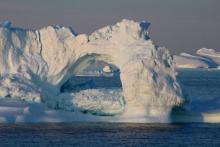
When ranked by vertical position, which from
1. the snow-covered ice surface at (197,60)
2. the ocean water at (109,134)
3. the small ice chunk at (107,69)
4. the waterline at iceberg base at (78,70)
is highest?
the snow-covered ice surface at (197,60)

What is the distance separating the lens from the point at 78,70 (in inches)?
1583

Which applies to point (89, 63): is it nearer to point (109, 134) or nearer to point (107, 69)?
point (109, 134)

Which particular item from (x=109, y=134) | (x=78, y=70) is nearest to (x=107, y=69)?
(x=78, y=70)

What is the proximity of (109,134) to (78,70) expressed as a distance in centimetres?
713

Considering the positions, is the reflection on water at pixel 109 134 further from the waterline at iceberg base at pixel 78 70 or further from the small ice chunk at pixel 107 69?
the small ice chunk at pixel 107 69

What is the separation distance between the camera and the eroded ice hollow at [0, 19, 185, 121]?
119ft

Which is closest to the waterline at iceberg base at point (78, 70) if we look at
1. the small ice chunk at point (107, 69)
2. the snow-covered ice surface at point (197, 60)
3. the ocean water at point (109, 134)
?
the ocean water at point (109, 134)

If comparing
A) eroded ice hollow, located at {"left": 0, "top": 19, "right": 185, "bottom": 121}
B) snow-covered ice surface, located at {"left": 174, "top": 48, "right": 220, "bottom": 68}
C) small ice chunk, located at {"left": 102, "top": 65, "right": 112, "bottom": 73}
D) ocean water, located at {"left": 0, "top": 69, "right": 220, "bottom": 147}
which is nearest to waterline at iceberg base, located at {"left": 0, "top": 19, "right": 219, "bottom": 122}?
eroded ice hollow, located at {"left": 0, "top": 19, "right": 185, "bottom": 121}

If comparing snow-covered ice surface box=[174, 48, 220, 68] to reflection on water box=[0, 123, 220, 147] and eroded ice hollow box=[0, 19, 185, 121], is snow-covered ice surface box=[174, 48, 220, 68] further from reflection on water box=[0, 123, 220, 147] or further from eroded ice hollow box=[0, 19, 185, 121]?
reflection on water box=[0, 123, 220, 147]

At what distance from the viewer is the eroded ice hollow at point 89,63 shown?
36281 millimetres

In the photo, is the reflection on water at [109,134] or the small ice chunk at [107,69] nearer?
the reflection on water at [109,134]

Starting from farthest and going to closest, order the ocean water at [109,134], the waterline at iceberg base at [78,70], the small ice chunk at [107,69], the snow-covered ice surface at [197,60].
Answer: the snow-covered ice surface at [197,60]
the small ice chunk at [107,69]
the waterline at iceberg base at [78,70]
the ocean water at [109,134]

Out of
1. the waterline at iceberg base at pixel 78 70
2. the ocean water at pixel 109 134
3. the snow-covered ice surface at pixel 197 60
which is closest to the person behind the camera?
the ocean water at pixel 109 134

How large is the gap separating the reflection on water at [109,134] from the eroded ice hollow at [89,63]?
3.60 ft
